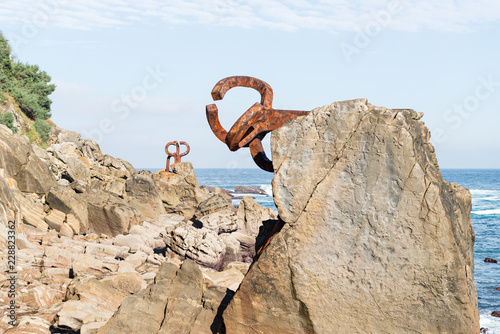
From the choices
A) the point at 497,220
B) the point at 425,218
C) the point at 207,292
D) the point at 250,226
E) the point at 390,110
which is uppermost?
the point at 390,110

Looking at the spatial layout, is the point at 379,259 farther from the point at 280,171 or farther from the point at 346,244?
the point at 280,171

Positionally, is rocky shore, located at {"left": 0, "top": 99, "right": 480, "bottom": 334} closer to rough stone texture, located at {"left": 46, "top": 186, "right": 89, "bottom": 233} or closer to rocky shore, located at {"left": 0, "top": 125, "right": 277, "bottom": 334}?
rocky shore, located at {"left": 0, "top": 125, "right": 277, "bottom": 334}

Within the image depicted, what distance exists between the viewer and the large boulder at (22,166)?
54.6 feet

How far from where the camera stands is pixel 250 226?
18781 millimetres

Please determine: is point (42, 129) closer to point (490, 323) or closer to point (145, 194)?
point (145, 194)

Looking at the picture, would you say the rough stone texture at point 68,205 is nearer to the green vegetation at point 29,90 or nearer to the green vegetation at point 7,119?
the green vegetation at point 7,119

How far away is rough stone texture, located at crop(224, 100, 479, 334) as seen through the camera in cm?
484

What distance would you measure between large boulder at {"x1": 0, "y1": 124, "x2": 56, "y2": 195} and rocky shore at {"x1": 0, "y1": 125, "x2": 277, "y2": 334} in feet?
0.12

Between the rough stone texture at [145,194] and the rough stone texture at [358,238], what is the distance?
695 inches

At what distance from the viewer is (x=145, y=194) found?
898 inches

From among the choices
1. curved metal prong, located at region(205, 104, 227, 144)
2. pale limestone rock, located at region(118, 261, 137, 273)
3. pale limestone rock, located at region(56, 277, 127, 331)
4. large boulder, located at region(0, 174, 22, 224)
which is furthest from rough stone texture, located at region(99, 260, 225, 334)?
large boulder, located at region(0, 174, 22, 224)

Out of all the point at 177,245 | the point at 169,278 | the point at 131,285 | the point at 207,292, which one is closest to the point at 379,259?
the point at 207,292

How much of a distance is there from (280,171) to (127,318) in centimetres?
259

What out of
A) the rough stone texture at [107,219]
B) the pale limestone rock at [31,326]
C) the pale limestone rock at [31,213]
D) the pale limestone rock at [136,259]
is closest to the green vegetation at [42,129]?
the rough stone texture at [107,219]
